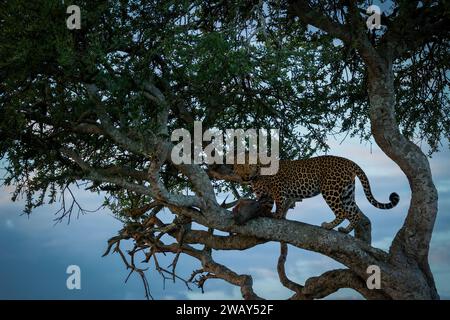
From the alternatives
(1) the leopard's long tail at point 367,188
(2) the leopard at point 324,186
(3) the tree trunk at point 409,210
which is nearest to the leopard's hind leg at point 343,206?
(2) the leopard at point 324,186

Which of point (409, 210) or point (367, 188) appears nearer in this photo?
point (409, 210)

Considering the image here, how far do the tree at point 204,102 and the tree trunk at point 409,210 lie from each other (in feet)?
0.07

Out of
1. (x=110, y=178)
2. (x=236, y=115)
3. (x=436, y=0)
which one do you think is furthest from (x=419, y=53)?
(x=110, y=178)

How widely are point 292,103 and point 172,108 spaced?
2329mm

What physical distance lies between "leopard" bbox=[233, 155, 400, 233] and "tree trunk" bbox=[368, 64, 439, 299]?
43 cm

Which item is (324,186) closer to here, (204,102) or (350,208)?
(350,208)

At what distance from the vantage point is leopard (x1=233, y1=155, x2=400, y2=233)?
1037 cm

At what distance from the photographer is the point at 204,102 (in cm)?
1138

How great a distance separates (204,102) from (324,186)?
8.81ft

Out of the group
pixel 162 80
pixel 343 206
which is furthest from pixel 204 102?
pixel 343 206

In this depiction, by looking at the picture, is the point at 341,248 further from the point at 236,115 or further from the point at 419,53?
the point at 419,53

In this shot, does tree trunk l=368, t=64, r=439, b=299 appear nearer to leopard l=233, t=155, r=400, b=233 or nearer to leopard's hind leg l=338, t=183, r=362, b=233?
leopard l=233, t=155, r=400, b=233

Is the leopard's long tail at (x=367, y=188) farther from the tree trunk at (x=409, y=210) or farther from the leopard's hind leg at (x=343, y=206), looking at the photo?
the tree trunk at (x=409, y=210)

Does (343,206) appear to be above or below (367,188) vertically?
below
